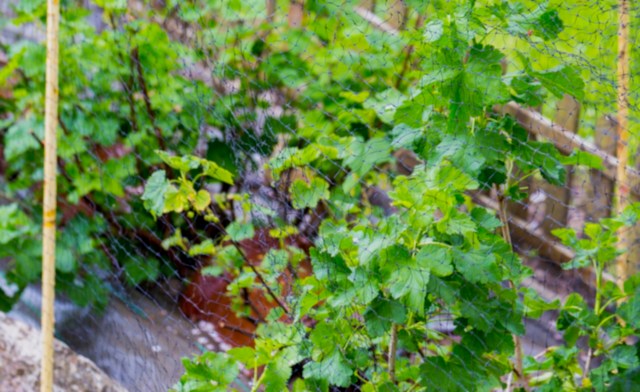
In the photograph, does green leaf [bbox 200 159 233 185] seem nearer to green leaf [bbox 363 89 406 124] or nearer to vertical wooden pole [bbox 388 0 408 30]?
green leaf [bbox 363 89 406 124]

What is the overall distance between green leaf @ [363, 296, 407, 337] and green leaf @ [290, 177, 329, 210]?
380 mm

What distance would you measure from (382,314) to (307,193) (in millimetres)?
442

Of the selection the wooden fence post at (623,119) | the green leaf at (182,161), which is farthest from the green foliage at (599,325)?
the green leaf at (182,161)

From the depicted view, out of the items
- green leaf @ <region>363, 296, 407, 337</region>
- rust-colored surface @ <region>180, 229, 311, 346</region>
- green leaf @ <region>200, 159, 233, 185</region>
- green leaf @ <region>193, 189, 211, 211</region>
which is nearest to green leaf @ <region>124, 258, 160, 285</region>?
rust-colored surface @ <region>180, 229, 311, 346</region>

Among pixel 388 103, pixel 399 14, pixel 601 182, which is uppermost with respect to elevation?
pixel 399 14

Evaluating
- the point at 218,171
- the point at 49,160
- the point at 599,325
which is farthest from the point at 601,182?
the point at 49,160

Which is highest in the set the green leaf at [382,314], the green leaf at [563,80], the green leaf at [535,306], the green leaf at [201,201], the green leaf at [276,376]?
the green leaf at [563,80]

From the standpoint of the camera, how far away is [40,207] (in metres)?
3.52

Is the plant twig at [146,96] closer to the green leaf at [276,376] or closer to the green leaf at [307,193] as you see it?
the green leaf at [307,193]

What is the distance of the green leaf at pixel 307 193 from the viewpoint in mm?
2188

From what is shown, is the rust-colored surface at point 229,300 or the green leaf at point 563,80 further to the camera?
the rust-colored surface at point 229,300

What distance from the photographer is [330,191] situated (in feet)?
8.44

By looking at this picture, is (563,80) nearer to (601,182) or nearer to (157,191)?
(157,191)

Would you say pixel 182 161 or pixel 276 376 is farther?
pixel 182 161
